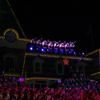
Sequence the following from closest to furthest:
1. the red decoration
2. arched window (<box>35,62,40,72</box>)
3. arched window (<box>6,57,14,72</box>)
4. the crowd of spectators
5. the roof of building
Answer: the crowd of spectators < arched window (<box>6,57,14,72</box>) < the roof of building < arched window (<box>35,62,40,72</box>) < the red decoration

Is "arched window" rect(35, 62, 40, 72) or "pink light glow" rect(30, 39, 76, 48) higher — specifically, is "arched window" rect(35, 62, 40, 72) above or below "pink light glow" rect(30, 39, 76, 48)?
below

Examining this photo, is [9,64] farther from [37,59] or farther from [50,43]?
[50,43]

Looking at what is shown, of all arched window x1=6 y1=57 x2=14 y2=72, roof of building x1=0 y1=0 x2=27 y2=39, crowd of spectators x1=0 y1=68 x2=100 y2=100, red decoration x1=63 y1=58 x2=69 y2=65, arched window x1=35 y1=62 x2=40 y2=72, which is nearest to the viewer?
crowd of spectators x1=0 y1=68 x2=100 y2=100

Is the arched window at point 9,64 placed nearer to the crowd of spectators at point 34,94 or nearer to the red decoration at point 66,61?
the crowd of spectators at point 34,94

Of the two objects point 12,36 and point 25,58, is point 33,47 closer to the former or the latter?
point 25,58

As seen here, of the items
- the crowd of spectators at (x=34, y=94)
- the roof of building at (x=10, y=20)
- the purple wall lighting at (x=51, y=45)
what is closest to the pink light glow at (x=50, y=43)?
the purple wall lighting at (x=51, y=45)

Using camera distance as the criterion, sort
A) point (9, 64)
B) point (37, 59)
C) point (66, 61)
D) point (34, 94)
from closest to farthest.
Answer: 1. point (34, 94)
2. point (9, 64)
3. point (37, 59)
4. point (66, 61)

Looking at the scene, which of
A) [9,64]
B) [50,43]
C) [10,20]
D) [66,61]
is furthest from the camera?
[50,43]

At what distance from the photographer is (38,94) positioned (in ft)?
59.9

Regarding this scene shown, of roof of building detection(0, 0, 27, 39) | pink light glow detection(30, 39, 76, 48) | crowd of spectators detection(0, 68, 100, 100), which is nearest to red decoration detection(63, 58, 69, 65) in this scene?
pink light glow detection(30, 39, 76, 48)

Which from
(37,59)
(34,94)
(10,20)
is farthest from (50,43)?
(34,94)

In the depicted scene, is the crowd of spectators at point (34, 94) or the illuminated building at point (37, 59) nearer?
the crowd of spectators at point (34, 94)

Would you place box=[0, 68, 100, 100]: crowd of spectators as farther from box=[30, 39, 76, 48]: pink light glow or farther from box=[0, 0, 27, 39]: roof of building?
box=[30, 39, 76, 48]: pink light glow

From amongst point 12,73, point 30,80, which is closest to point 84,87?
point 30,80
